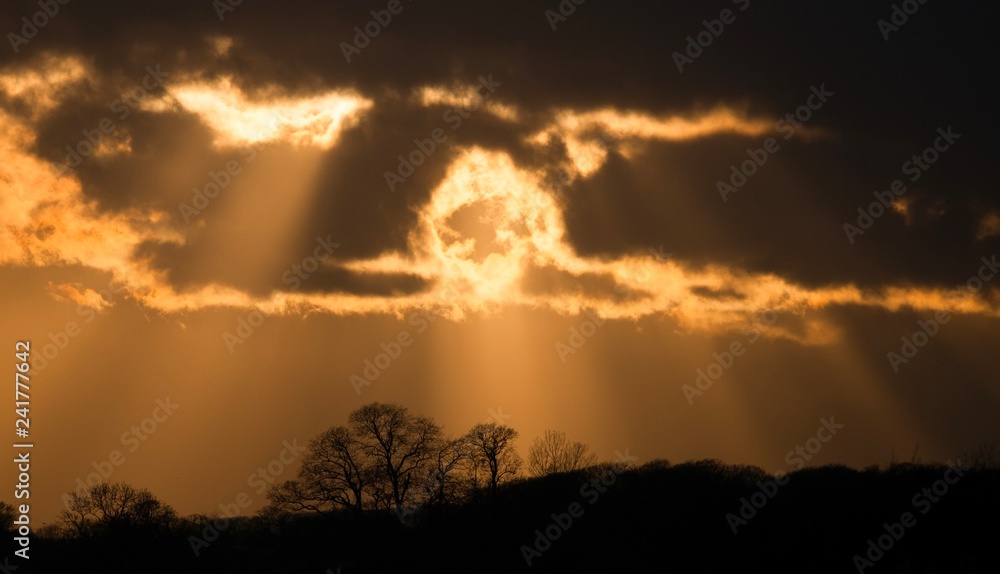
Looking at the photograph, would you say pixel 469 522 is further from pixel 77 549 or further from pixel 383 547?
pixel 77 549

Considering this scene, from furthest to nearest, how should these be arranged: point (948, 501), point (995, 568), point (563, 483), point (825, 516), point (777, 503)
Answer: point (563, 483) → point (777, 503) → point (825, 516) → point (948, 501) → point (995, 568)

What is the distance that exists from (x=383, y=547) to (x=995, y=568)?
5692 cm

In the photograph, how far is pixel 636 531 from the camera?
85.9m

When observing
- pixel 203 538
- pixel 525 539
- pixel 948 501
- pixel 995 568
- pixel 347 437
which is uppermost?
pixel 347 437

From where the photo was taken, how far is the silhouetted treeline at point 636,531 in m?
68.4

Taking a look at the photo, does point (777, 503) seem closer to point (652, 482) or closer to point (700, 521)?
point (700, 521)

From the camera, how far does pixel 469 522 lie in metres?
98.6

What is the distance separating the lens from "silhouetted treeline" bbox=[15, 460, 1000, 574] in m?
68.4

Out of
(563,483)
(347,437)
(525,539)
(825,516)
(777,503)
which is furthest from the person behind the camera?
(347,437)

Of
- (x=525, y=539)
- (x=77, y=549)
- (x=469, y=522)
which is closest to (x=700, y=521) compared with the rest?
(x=525, y=539)

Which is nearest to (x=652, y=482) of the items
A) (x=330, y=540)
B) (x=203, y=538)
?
(x=330, y=540)

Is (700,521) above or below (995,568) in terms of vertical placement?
above

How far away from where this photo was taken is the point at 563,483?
10375 cm

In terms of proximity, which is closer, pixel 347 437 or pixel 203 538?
pixel 203 538
